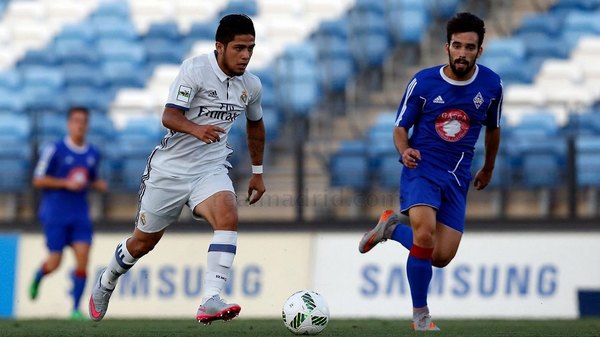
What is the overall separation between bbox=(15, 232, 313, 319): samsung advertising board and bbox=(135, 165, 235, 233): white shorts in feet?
17.7

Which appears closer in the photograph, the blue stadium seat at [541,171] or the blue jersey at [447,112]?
the blue jersey at [447,112]

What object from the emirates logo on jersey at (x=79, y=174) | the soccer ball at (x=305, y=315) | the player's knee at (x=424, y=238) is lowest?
the soccer ball at (x=305, y=315)

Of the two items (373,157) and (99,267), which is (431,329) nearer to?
(373,157)

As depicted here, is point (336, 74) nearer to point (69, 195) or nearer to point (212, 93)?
point (69, 195)

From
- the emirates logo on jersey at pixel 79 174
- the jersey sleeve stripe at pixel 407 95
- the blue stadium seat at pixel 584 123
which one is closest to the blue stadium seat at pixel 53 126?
the emirates logo on jersey at pixel 79 174

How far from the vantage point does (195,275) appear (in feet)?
43.7

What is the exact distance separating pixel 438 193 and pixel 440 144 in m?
0.34

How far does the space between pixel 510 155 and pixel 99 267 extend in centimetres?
484

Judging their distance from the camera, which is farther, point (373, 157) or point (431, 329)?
point (373, 157)

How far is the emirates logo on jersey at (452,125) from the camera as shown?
Answer: 8062mm

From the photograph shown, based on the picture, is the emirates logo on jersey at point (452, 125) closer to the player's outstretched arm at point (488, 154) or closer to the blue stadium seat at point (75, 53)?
the player's outstretched arm at point (488, 154)

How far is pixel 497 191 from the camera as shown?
13.2 m

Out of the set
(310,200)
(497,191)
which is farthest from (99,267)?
(497,191)

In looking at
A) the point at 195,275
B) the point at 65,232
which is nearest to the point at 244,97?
the point at 65,232
